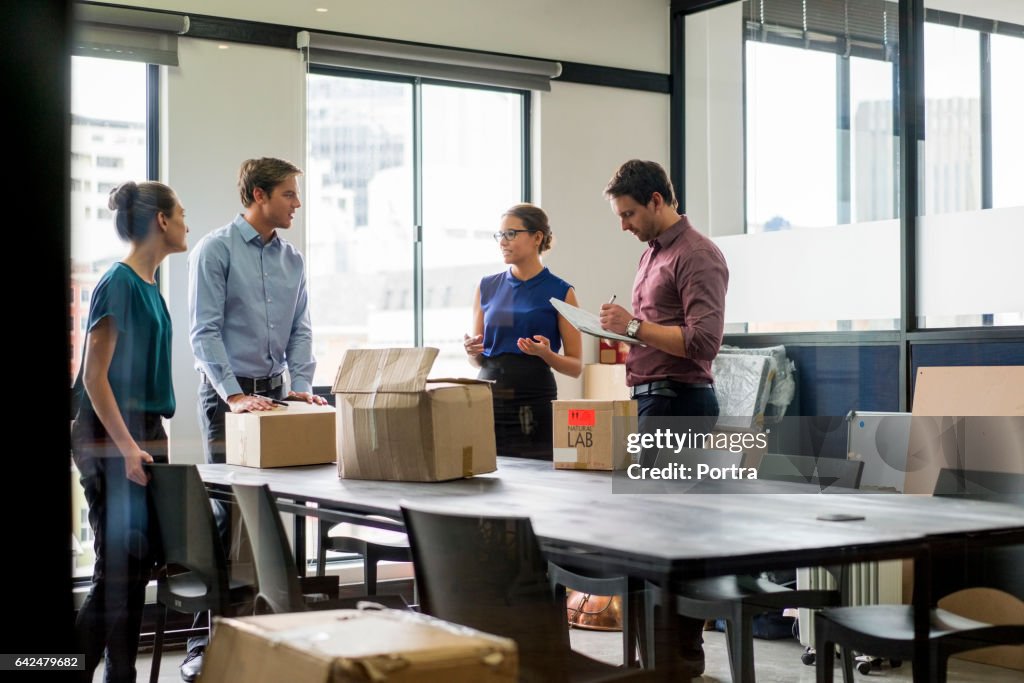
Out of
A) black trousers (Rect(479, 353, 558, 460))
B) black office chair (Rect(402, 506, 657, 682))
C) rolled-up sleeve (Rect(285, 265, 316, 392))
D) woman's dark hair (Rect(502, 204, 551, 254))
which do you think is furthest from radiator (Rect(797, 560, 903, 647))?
woman's dark hair (Rect(502, 204, 551, 254))

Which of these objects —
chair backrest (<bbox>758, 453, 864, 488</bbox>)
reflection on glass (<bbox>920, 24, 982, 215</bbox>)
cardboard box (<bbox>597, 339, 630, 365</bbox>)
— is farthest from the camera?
cardboard box (<bbox>597, 339, 630, 365</bbox>)

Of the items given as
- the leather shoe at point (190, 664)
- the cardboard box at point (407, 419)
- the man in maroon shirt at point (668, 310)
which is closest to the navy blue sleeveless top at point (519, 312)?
the man in maroon shirt at point (668, 310)

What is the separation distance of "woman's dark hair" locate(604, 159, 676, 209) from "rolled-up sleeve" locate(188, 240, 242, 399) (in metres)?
1.25

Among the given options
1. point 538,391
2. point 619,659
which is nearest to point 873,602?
point 619,659

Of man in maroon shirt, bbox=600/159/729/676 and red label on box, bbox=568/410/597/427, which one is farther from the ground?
man in maroon shirt, bbox=600/159/729/676

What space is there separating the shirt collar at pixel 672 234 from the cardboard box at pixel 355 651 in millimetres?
1815

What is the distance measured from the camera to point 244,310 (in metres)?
3.48

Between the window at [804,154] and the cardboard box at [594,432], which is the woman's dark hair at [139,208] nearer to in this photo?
the cardboard box at [594,432]

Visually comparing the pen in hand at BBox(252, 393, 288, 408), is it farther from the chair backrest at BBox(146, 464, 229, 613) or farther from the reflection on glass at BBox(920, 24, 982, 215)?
the reflection on glass at BBox(920, 24, 982, 215)

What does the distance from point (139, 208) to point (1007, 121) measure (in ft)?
10.5

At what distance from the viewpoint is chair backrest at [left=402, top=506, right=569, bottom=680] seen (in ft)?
5.52

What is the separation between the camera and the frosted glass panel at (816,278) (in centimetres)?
480

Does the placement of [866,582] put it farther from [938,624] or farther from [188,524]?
[188,524]

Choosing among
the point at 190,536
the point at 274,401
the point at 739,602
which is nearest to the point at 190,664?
the point at 190,536
